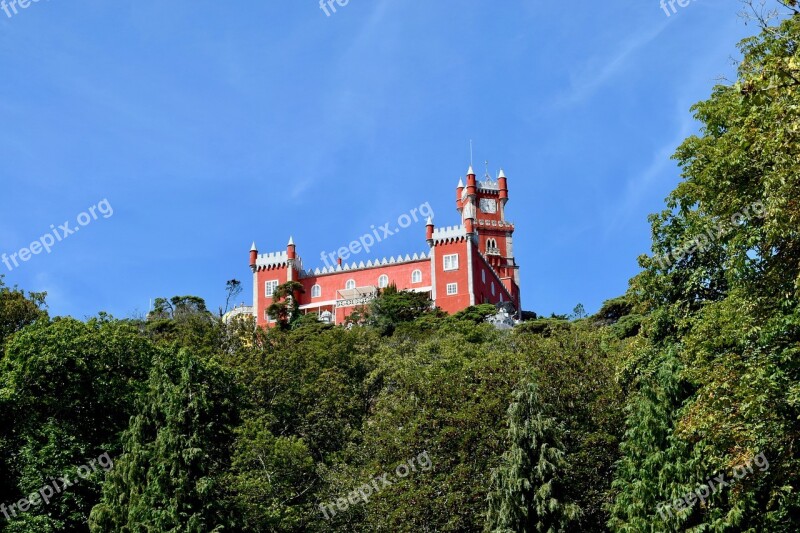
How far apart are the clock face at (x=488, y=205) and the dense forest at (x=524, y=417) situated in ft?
181

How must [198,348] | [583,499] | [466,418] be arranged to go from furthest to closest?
[198,348], [466,418], [583,499]

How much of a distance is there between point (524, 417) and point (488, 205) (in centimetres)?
6596

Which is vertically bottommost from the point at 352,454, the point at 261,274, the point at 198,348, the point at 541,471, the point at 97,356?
the point at 541,471

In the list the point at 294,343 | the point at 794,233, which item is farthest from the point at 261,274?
→ the point at 794,233

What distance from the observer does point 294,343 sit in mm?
41281

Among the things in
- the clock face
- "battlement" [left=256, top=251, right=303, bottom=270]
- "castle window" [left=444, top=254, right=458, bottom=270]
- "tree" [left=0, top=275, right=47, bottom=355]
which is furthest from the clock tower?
"tree" [left=0, top=275, right=47, bottom=355]

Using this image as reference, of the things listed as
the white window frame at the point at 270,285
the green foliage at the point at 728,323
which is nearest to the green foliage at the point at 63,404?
the green foliage at the point at 728,323

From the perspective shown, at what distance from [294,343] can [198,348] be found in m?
5.23

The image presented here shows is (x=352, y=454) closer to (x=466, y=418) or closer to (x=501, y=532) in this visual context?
(x=466, y=418)

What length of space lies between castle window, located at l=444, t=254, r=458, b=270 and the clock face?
58.6 ft

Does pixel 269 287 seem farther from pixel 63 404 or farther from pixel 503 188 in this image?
pixel 63 404

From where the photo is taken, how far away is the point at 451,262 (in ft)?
235

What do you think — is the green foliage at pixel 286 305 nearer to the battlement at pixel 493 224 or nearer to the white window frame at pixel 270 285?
the white window frame at pixel 270 285

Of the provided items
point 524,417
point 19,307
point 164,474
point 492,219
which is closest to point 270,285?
point 492,219
